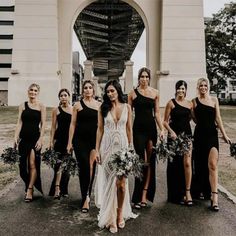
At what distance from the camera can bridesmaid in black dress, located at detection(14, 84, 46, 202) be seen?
260 inches

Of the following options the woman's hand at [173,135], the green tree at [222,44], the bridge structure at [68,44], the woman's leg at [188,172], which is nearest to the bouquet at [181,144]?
the woman's hand at [173,135]

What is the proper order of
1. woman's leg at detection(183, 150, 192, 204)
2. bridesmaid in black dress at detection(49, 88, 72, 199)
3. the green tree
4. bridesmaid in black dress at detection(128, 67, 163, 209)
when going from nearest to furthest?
bridesmaid in black dress at detection(128, 67, 163, 209) < woman's leg at detection(183, 150, 192, 204) < bridesmaid in black dress at detection(49, 88, 72, 199) < the green tree

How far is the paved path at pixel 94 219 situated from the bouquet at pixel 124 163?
2.53 feet

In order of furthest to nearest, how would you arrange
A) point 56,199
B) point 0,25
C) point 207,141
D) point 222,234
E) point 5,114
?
point 0,25 < point 5,114 < point 56,199 < point 207,141 < point 222,234

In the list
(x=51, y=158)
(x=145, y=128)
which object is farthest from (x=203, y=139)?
(x=51, y=158)

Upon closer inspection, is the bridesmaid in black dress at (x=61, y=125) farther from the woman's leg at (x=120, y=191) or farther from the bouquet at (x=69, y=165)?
the woman's leg at (x=120, y=191)

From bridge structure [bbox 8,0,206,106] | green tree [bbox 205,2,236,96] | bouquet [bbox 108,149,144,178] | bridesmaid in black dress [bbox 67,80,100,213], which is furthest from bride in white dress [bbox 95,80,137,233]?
green tree [bbox 205,2,236,96]

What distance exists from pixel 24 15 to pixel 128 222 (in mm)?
25166

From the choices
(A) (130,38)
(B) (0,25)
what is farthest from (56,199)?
(B) (0,25)

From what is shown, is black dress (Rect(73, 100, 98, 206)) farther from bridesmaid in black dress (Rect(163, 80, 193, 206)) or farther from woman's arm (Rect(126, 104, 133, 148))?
bridesmaid in black dress (Rect(163, 80, 193, 206))

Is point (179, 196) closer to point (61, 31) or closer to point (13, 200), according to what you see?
point (13, 200)

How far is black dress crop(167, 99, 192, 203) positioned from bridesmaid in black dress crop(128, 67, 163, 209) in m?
0.29

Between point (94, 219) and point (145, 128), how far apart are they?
157 cm

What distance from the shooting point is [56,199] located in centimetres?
682
